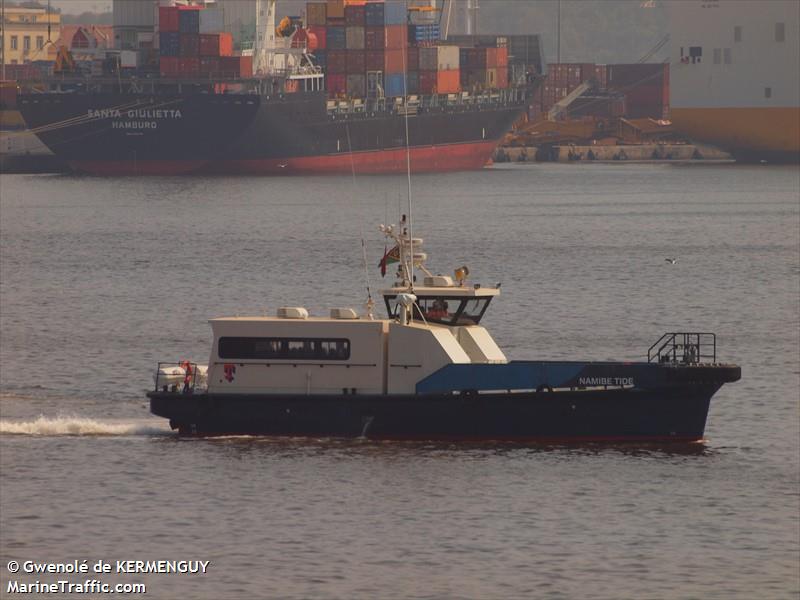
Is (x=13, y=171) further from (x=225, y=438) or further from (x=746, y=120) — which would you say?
(x=225, y=438)

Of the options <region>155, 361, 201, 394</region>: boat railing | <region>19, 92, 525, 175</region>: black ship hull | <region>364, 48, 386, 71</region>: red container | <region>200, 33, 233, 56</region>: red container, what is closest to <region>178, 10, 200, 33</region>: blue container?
<region>200, 33, 233, 56</region>: red container

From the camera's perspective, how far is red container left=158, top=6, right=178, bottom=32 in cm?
17325

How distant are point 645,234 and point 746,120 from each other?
86.4 metres

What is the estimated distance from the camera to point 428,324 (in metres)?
43.2

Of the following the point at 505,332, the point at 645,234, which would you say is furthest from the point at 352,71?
the point at 505,332

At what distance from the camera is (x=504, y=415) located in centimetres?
4253

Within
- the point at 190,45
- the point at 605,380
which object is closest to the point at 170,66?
the point at 190,45

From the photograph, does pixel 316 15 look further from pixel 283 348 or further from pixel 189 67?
pixel 283 348

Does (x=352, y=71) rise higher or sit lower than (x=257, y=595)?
higher

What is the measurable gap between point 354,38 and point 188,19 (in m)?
21.5

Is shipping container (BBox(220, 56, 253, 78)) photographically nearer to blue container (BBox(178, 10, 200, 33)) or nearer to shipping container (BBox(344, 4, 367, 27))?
blue container (BBox(178, 10, 200, 33))

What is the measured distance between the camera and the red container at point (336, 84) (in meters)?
188

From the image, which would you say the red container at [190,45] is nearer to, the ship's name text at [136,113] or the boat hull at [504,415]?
the ship's name text at [136,113]

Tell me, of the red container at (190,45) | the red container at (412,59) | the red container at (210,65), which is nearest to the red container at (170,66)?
the red container at (190,45)
